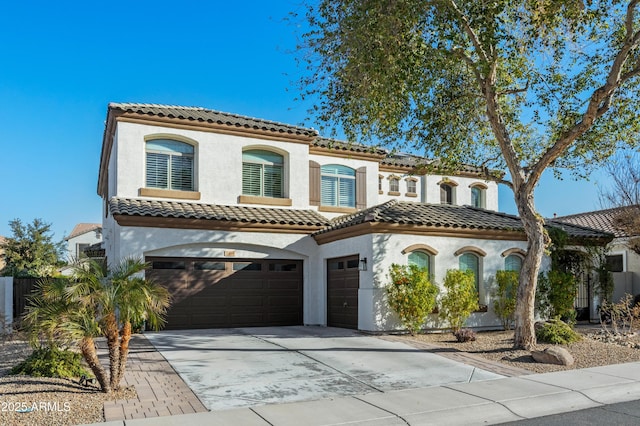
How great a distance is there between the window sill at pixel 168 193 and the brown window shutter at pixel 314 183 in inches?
182

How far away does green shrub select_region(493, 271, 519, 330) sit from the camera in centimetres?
1811

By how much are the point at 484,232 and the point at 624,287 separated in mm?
8720

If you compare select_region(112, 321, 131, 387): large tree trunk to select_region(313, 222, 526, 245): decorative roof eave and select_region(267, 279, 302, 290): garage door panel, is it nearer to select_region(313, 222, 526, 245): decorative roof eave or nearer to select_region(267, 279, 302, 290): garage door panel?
select_region(313, 222, 526, 245): decorative roof eave

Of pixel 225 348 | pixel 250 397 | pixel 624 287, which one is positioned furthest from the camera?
pixel 624 287

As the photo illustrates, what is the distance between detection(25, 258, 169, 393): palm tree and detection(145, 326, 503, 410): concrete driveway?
152 centimetres

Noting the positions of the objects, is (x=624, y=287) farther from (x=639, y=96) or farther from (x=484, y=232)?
(x=639, y=96)

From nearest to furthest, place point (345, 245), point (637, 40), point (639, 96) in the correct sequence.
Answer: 1. point (637, 40)
2. point (639, 96)
3. point (345, 245)

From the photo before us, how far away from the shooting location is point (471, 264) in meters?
18.6

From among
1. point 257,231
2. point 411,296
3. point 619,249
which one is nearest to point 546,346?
point 411,296

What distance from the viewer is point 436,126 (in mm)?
15727

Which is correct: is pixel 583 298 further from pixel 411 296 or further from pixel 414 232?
pixel 411 296

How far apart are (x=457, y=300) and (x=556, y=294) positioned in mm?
4159

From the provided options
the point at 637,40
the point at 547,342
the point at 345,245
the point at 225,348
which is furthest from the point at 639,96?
the point at 225,348

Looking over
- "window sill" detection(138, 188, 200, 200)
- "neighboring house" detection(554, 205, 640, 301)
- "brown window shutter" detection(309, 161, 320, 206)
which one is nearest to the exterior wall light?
Answer: "brown window shutter" detection(309, 161, 320, 206)
